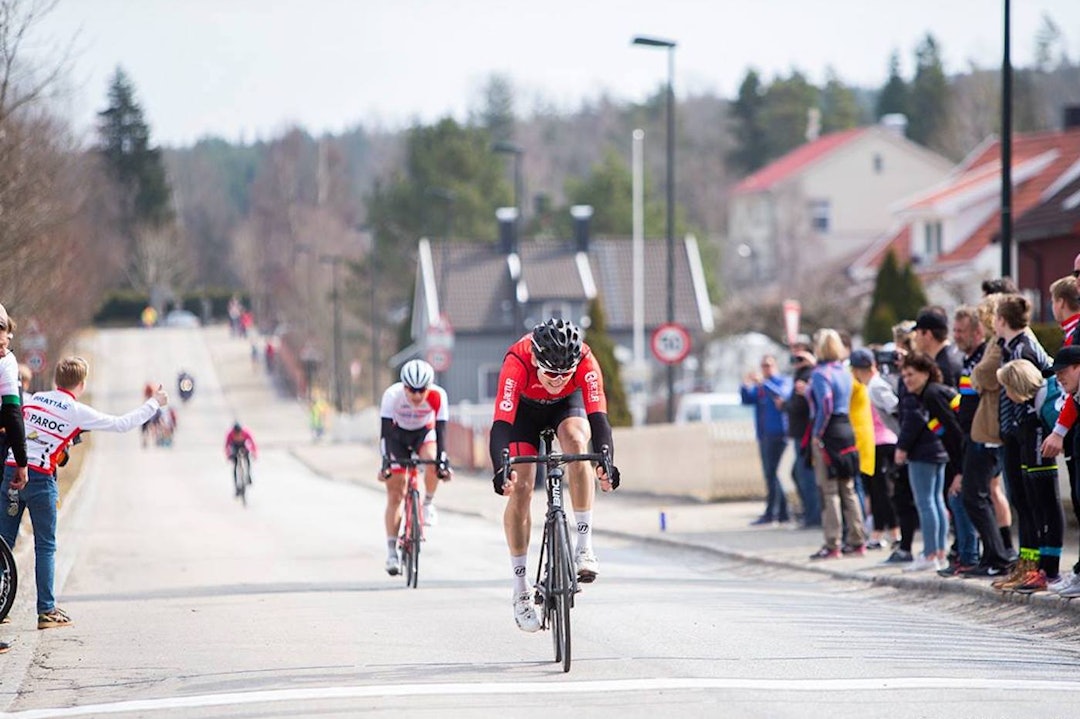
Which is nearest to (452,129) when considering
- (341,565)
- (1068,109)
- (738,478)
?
(1068,109)

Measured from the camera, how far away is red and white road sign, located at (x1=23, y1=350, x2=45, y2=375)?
3241cm

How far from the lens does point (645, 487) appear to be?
32.0 meters

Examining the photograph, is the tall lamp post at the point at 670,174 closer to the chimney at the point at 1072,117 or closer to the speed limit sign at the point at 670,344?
the speed limit sign at the point at 670,344

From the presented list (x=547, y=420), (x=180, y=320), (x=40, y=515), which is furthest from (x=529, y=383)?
(x=180, y=320)

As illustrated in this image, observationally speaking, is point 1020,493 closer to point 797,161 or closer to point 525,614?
point 525,614

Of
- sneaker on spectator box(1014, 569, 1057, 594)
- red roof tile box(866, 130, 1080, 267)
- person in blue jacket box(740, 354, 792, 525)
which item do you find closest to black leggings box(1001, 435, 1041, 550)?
sneaker on spectator box(1014, 569, 1057, 594)

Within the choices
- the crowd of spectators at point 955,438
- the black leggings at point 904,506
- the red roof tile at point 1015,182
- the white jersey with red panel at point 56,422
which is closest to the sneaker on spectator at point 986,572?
the crowd of spectators at point 955,438

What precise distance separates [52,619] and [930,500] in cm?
693

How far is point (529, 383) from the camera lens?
33.1 ft

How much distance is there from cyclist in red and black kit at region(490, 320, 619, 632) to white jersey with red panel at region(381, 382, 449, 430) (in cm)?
470

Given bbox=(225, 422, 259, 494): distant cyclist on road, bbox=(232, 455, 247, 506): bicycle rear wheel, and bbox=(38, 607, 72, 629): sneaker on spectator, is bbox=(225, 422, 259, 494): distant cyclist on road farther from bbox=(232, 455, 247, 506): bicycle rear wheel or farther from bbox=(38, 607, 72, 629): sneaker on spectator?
bbox=(38, 607, 72, 629): sneaker on spectator

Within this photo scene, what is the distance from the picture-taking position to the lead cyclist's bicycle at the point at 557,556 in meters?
9.38

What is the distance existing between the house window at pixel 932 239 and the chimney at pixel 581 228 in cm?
2379

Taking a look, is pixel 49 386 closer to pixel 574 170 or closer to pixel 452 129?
pixel 452 129
